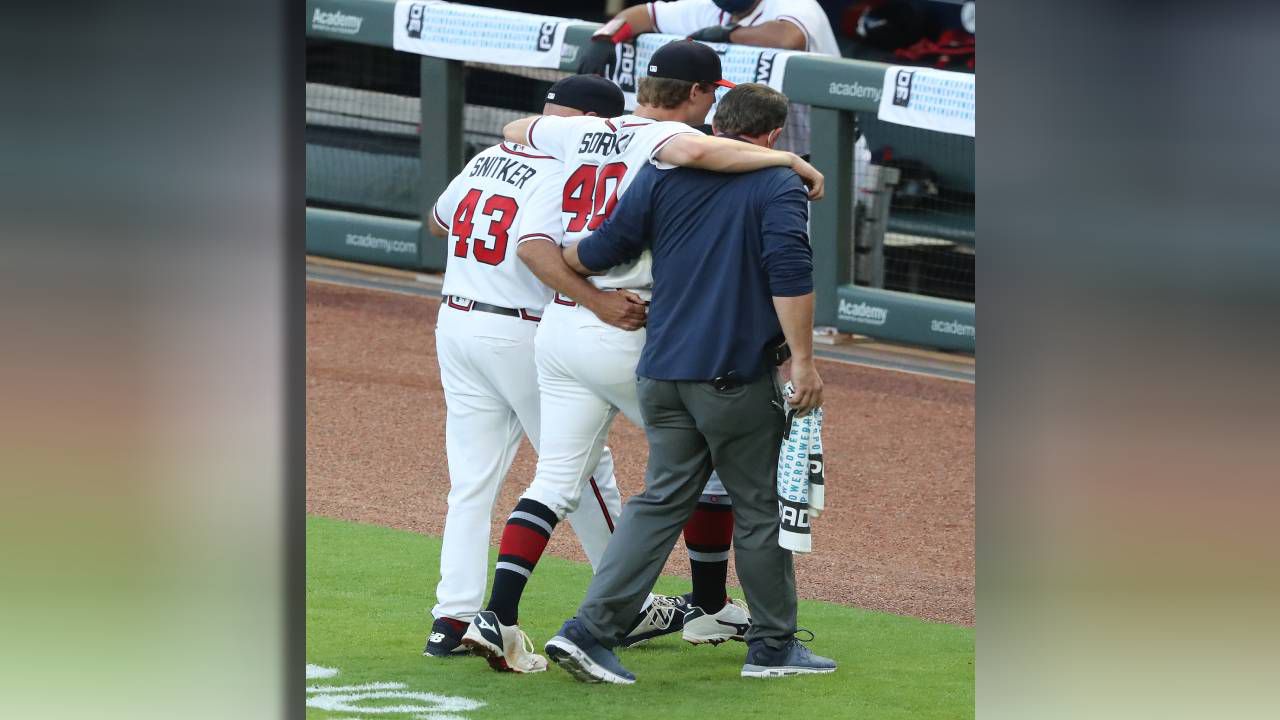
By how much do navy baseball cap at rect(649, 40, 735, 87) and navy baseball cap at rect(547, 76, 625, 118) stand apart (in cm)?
27

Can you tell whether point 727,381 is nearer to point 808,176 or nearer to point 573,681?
point 808,176

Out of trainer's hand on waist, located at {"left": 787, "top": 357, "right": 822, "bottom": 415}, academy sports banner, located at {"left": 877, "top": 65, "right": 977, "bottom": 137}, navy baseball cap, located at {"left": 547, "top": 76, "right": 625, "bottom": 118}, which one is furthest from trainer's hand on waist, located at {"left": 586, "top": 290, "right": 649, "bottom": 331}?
academy sports banner, located at {"left": 877, "top": 65, "right": 977, "bottom": 137}

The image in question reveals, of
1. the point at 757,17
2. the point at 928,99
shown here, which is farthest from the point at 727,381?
the point at 757,17

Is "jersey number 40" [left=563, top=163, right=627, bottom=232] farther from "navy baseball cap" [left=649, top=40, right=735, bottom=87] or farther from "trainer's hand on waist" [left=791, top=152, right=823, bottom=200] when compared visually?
"trainer's hand on waist" [left=791, top=152, right=823, bottom=200]

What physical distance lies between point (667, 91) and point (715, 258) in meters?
0.48

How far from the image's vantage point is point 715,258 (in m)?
4.07
